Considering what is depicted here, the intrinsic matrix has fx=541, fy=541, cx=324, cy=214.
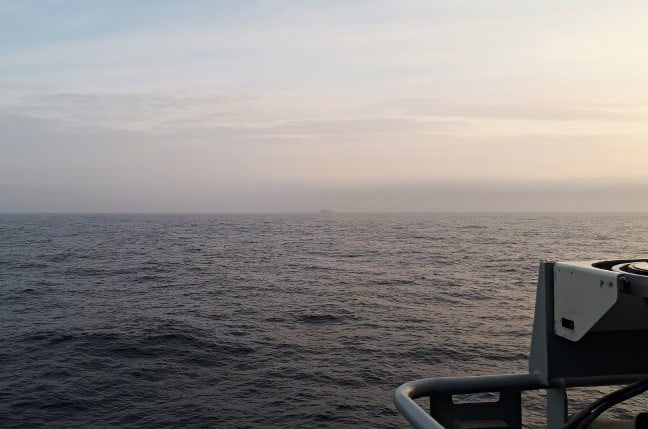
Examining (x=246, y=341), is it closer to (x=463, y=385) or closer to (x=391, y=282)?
(x=391, y=282)

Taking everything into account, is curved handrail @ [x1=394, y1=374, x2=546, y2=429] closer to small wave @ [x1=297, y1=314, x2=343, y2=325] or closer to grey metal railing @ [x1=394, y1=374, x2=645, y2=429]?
grey metal railing @ [x1=394, y1=374, x2=645, y2=429]

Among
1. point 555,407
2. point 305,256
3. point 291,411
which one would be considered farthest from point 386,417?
point 305,256

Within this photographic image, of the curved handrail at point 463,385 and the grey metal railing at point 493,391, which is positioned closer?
the curved handrail at point 463,385

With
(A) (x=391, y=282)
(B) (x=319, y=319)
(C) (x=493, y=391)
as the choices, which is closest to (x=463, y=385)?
(C) (x=493, y=391)

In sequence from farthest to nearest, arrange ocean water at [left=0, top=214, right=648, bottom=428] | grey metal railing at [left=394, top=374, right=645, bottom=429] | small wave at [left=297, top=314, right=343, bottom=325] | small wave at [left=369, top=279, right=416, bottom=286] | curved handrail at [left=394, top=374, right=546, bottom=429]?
small wave at [left=369, top=279, right=416, bottom=286]
small wave at [left=297, top=314, right=343, bottom=325]
ocean water at [left=0, top=214, right=648, bottom=428]
grey metal railing at [left=394, top=374, right=645, bottom=429]
curved handrail at [left=394, top=374, right=546, bottom=429]

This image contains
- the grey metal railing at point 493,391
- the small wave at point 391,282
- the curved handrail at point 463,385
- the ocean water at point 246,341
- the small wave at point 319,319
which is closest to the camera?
the curved handrail at point 463,385

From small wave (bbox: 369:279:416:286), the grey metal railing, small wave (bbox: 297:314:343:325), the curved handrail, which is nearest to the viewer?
the curved handrail

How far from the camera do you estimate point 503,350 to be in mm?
23500

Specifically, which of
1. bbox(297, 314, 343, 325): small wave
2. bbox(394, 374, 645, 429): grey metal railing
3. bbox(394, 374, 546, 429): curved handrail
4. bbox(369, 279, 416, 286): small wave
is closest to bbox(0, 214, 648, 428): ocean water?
bbox(297, 314, 343, 325): small wave

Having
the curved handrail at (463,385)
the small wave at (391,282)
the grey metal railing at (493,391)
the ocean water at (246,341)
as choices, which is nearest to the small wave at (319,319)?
the ocean water at (246,341)

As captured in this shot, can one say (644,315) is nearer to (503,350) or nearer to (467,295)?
(503,350)

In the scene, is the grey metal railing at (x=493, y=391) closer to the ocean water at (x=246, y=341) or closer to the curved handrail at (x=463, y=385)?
the curved handrail at (x=463, y=385)

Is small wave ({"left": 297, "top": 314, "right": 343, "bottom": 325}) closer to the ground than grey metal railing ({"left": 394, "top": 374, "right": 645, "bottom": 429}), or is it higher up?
closer to the ground

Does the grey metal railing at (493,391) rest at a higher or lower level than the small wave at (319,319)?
higher
